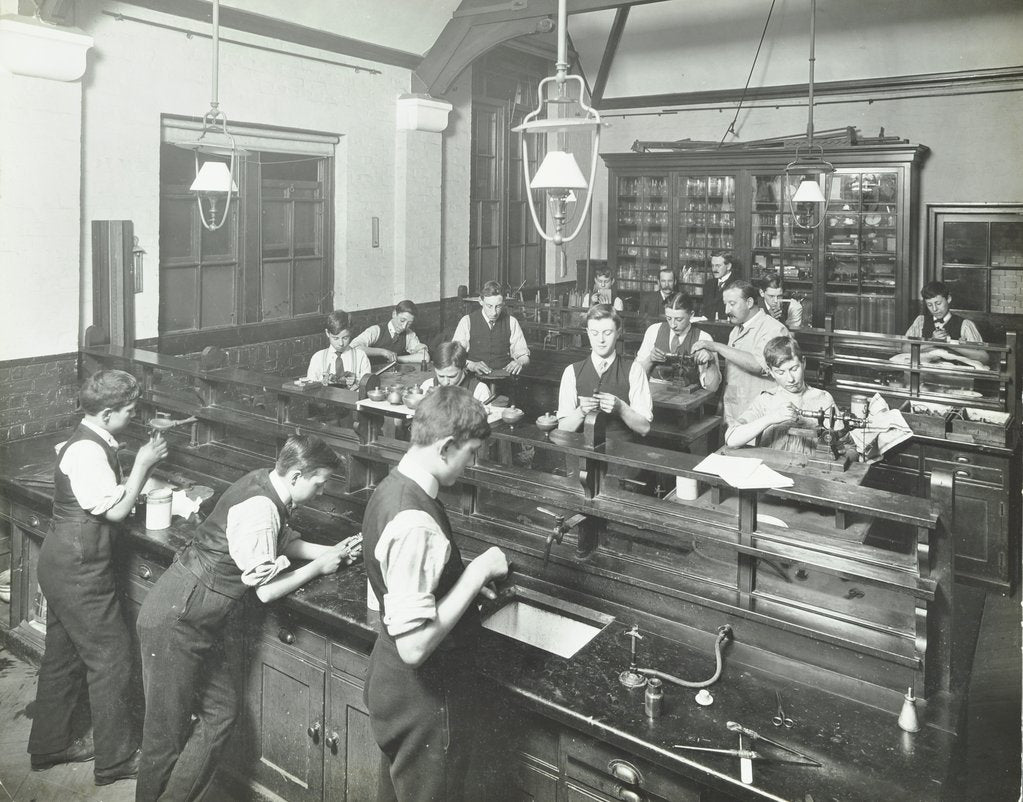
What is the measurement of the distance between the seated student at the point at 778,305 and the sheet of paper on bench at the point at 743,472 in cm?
457

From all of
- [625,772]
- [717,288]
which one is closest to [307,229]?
[717,288]

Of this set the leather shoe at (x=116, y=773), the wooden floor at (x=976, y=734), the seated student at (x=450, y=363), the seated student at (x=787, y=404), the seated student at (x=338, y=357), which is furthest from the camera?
the seated student at (x=338, y=357)

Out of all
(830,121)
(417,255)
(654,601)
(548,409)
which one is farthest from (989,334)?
(654,601)

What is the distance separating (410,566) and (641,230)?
9.01 m

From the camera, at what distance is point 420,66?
297 inches

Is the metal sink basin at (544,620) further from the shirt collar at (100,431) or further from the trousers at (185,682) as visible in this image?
the shirt collar at (100,431)

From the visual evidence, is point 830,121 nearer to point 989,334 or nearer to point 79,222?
point 989,334

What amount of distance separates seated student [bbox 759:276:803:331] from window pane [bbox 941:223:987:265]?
74.4 inches

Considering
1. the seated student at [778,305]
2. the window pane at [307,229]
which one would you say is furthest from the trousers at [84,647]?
the seated student at [778,305]

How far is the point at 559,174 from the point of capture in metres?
2.68

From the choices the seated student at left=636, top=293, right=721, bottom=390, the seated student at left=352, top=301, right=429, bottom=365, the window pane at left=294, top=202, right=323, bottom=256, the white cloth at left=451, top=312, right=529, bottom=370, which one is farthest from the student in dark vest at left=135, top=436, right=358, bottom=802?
the window pane at left=294, top=202, right=323, bottom=256

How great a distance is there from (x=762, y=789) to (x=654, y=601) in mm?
832

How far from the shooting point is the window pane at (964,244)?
8344mm

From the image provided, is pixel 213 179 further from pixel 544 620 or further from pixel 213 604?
pixel 544 620
